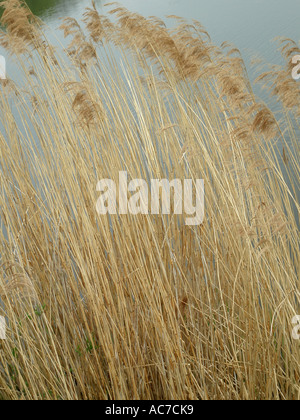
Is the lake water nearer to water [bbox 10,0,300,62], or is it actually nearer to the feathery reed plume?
water [bbox 10,0,300,62]

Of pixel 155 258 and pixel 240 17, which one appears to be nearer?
pixel 155 258

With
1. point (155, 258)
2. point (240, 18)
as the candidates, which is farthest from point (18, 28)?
point (240, 18)

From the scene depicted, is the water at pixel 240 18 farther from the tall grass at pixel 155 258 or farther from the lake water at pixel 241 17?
the tall grass at pixel 155 258

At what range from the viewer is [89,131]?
2105 millimetres

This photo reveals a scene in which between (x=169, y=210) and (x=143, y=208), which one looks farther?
(x=169, y=210)

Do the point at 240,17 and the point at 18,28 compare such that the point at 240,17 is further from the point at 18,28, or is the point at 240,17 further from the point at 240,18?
the point at 18,28

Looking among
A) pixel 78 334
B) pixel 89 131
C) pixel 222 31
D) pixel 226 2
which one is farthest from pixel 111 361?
pixel 226 2

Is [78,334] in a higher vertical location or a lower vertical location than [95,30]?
lower

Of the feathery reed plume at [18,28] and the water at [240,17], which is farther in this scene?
the water at [240,17]

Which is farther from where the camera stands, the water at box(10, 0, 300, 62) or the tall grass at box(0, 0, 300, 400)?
the water at box(10, 0, 300, 62)

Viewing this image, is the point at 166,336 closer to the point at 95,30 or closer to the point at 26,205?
the point at 26,205

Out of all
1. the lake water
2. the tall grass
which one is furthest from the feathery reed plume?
the lake water

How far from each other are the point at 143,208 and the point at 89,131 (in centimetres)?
45


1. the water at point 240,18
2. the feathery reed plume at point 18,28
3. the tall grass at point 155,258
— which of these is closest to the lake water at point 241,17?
the water at point 240,18
